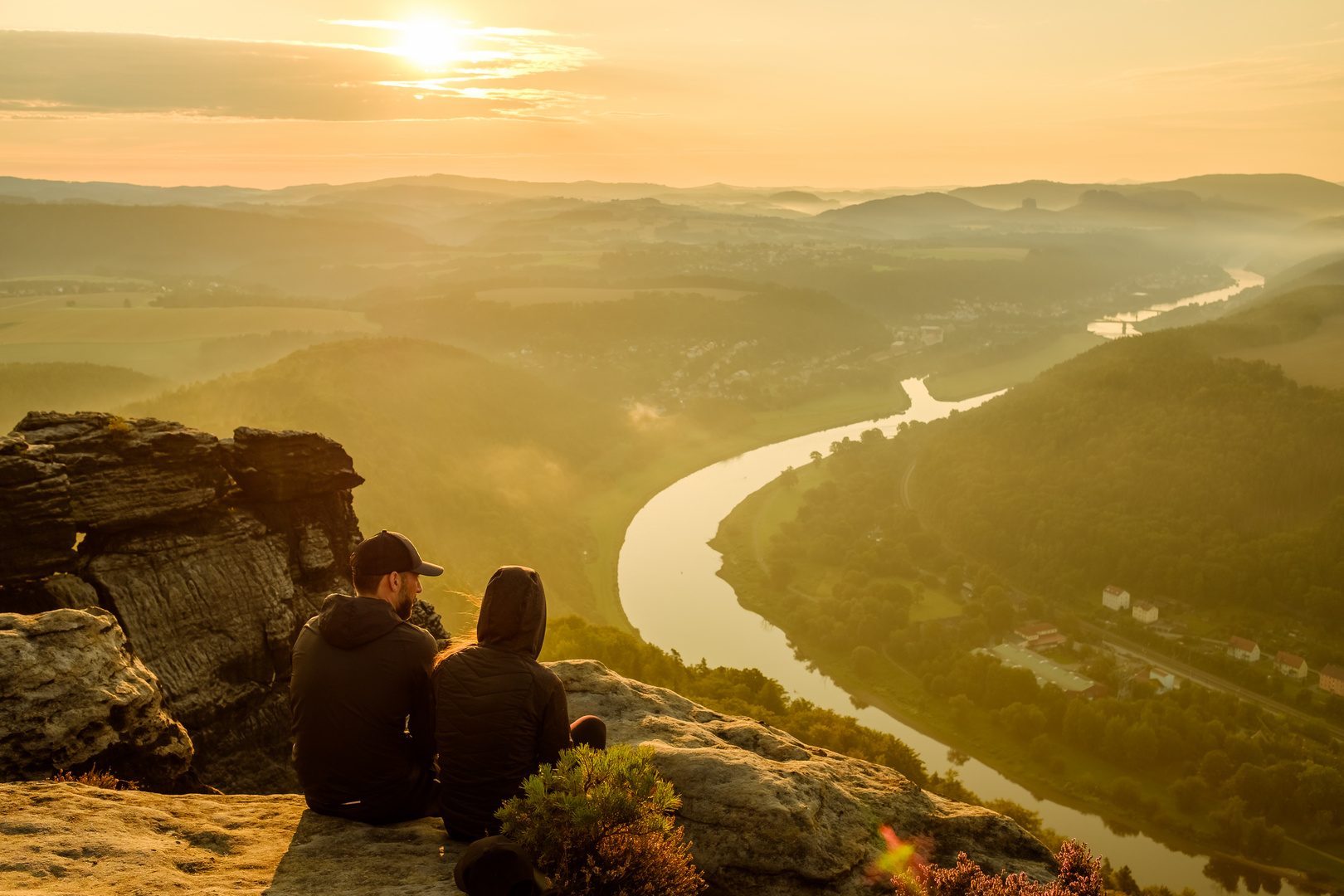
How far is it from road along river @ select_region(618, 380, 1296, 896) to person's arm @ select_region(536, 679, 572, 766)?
34776 mm

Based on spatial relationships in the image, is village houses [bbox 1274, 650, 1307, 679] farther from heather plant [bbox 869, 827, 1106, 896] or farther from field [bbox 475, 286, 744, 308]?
field [bbox 475, 286, 744, 308]

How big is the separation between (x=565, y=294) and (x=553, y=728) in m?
159

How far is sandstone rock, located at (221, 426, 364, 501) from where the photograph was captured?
14211 mm

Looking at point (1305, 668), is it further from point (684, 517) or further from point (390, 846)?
point (390, 846)

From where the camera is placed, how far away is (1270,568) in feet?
190

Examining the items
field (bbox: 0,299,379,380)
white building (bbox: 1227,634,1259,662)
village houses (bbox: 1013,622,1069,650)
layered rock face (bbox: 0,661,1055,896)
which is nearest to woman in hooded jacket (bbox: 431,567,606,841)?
layered rock face (bbox: 0,661,1055,896)

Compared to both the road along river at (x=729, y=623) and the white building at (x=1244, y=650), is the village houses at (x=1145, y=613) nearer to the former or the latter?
the white building at (x=1244, y=650)

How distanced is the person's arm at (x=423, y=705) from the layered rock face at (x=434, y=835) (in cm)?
65

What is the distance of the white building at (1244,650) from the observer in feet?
164

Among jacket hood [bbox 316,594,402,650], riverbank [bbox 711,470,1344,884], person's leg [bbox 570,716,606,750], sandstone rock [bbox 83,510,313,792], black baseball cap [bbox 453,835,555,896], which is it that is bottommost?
riverbank [bbox 711,470,1344,884]

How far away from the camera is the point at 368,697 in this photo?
6.71 meters

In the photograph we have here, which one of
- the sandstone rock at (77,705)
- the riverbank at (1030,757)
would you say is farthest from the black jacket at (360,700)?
the riverbank at (1030,757)

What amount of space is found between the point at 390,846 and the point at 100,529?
28.0 feet

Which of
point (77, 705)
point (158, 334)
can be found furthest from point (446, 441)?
point (77, 705)
